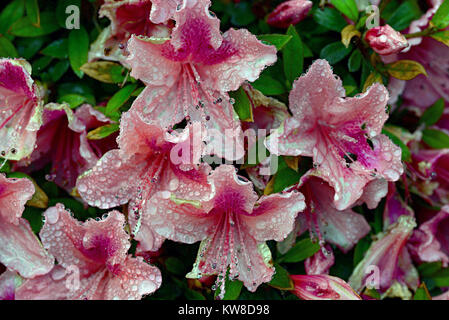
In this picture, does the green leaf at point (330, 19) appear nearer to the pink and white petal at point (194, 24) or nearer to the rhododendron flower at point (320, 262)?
the pink and white petal at point (194, 24)

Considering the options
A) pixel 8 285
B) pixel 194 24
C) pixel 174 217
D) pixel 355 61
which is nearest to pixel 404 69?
pixel 355 61

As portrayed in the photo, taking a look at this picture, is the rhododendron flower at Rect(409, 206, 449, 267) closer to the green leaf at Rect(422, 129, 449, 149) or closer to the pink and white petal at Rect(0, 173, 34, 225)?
the green leaf at Rect(422, 129, 449, 149)

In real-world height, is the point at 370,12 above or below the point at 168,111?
above

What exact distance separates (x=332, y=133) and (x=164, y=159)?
0.44 metres

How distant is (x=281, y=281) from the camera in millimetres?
1320

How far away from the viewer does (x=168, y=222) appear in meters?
1.23

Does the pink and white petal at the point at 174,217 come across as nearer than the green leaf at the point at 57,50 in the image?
Yes

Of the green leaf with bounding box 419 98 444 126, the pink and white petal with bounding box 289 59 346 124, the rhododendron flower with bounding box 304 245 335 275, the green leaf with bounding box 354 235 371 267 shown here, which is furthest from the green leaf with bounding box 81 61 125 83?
the green leaf with bounding box 419 98 444 126

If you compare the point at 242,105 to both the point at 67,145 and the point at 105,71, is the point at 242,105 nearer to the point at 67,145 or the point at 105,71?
the point at 105,71

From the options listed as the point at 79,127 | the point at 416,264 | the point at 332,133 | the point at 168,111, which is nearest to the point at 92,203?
the point at 79,127

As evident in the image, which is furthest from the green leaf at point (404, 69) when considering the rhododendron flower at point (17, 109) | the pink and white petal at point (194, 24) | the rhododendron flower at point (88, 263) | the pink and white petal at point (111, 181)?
the rhododendron flower at point (17, 109)

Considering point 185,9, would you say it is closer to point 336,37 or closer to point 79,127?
point 79,127

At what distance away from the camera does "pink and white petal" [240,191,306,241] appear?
1.20 metres

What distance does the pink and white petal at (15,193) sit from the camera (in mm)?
1215
